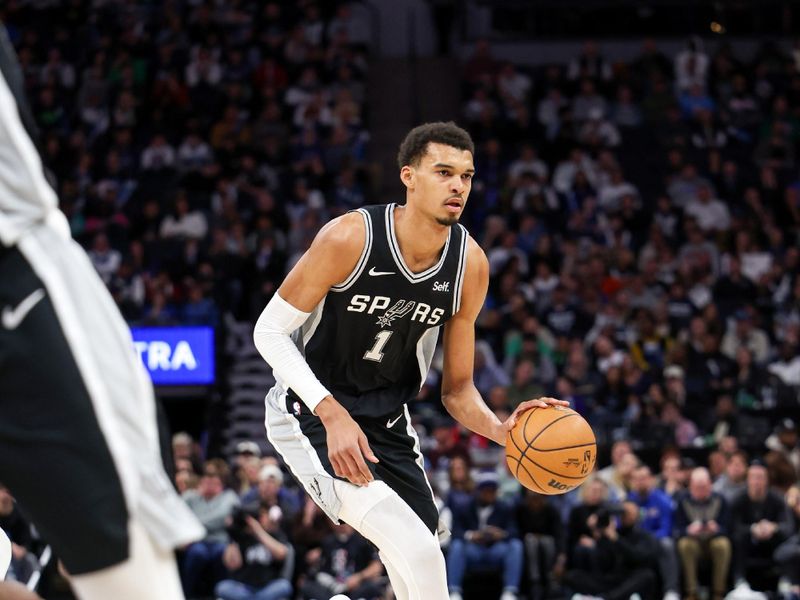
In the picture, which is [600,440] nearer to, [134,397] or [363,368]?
[363,368]

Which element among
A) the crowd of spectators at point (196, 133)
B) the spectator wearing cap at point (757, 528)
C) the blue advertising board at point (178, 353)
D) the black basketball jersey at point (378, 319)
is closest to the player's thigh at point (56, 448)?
the black basketball jersey at point (378, 319)

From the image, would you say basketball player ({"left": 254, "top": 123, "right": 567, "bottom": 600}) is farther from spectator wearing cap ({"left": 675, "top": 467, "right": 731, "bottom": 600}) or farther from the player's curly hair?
spectator wearing cap ({"left": 675, "top": 467, "right": 731, "bottom": 600})

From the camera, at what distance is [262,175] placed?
16562mm

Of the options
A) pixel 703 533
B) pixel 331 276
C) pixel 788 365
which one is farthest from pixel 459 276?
pixel 788 365

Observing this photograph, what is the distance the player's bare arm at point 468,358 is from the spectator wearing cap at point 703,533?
6.12 m

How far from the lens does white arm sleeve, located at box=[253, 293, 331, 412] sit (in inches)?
179

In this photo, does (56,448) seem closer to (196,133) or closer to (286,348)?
(286,348)

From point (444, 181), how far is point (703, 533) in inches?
267

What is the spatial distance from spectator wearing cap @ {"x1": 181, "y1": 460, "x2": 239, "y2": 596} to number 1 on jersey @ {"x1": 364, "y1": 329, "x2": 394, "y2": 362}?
618 cm

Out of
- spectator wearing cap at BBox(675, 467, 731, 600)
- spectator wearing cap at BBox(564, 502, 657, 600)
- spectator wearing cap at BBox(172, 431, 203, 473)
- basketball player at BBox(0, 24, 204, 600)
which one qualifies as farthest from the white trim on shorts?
spectator wearing cap at BBox(172, 431, 203, 473)

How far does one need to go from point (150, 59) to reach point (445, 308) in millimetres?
14452

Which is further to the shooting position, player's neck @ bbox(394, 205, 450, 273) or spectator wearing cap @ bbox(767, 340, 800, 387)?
spectator wearing cap @ bbox(767, 340, 800, 387)

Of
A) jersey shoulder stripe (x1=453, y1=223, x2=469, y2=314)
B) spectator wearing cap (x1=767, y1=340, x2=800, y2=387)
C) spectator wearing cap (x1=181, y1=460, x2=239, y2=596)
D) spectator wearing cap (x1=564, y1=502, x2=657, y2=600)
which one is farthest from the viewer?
spectator wearing cap (x1=767, y1=340, x2=800, y2=387)

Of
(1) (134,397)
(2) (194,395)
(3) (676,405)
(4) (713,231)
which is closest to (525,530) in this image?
(3) (676,405)
